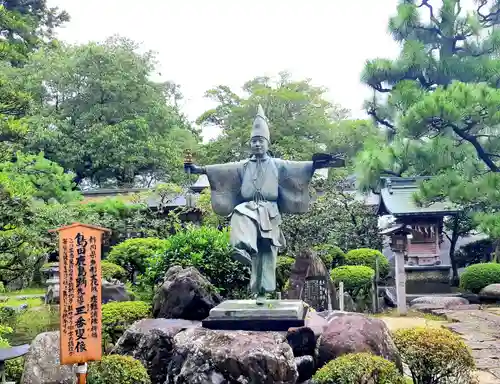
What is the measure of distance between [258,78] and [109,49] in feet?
27.6

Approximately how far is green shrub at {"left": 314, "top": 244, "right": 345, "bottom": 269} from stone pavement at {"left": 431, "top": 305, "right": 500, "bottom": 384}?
2923mm

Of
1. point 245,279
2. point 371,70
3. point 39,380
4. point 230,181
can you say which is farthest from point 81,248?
point 371,70

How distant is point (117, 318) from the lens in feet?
25.6

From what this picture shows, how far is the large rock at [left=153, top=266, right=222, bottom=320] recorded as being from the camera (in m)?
7.18

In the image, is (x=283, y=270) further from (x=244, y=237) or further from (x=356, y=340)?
(x=356, y=340)

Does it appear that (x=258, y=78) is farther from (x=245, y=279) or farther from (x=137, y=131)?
(x=245, y=279)

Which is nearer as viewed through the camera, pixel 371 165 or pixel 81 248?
pixel 81 248

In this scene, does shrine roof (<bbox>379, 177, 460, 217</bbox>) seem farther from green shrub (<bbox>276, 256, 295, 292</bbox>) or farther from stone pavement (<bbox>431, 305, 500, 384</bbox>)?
green shrub (<bbox>276, 256, 295, 292</bbox>)

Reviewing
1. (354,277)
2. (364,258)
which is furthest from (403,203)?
(354,277)

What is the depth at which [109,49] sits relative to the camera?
25.7 meters

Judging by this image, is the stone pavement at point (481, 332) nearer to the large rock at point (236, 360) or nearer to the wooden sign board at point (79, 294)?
the large rock at point (236, 360)

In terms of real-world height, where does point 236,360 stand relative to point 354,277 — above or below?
below

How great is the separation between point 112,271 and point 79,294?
7.83 m

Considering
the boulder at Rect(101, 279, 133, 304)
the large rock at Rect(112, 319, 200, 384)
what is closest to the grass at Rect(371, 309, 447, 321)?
the boulder at Rect(101, 279, 133, 304)
